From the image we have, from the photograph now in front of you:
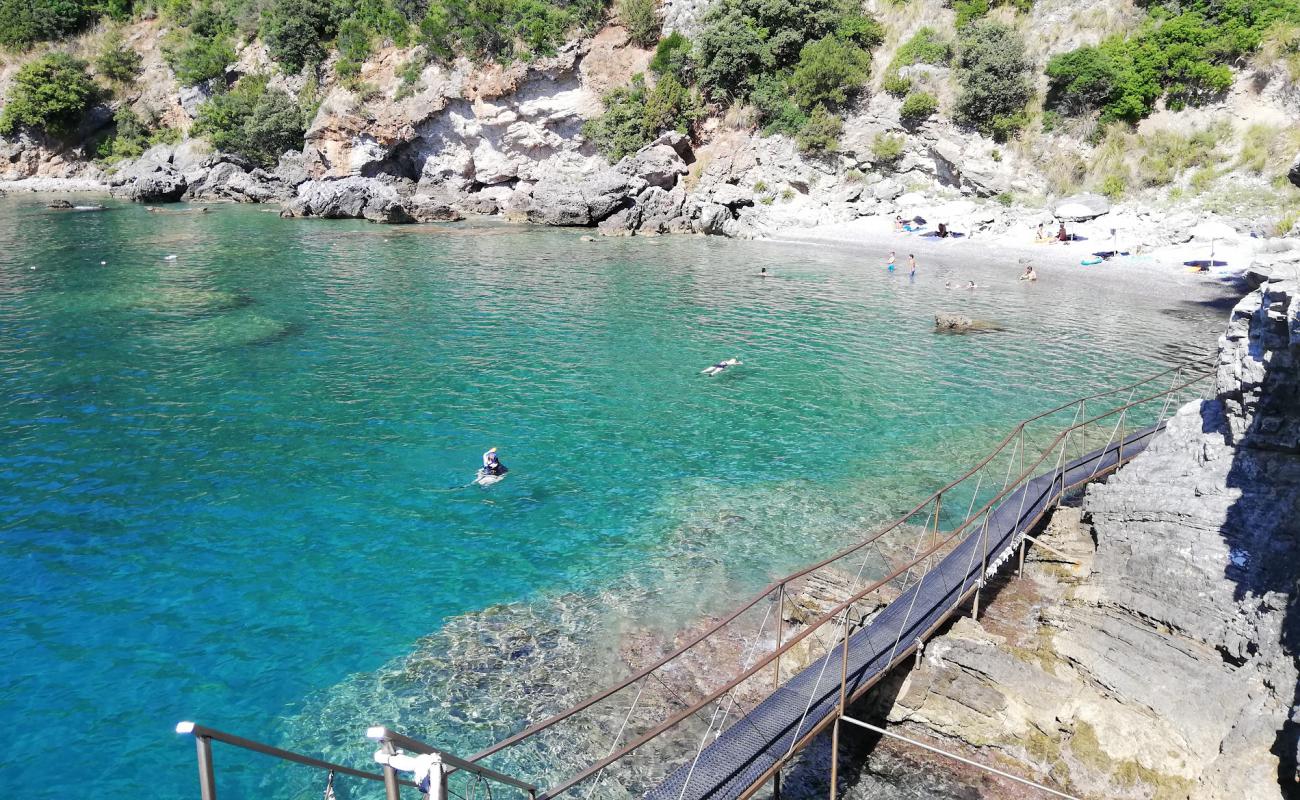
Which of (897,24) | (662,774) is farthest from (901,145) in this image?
(662,774)

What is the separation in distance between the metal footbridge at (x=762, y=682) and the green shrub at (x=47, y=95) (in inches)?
3931

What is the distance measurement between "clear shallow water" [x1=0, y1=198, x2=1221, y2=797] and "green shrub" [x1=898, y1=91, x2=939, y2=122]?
20.8 m

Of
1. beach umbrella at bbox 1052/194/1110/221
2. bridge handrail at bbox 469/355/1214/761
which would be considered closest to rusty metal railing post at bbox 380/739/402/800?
bridge handrail at bbox 469/355/1214/761

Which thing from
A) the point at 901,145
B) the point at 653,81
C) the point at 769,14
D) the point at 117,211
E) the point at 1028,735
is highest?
the point at 769,14

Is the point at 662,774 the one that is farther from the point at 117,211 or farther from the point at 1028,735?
the point at 117,211

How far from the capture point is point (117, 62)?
8294 centimetres

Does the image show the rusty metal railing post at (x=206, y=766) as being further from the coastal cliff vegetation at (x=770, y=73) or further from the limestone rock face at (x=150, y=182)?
the limestone rock face at (x=150, y=182)

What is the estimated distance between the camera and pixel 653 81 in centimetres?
6269

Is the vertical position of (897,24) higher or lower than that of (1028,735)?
higher

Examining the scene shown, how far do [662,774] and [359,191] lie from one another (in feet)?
211

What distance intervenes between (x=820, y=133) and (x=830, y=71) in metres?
4.80

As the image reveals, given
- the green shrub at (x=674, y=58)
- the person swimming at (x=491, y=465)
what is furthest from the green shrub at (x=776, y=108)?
the person swimming at (x=491, y=465)

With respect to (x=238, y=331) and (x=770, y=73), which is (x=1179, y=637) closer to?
(x=238, y=331)

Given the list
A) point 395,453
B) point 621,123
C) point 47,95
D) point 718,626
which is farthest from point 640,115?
point 47,95
